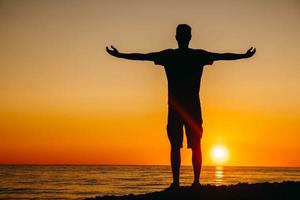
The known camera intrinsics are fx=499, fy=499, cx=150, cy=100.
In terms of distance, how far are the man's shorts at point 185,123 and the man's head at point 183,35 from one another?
45.2 inches

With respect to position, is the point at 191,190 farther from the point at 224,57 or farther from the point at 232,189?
the point at 224,57

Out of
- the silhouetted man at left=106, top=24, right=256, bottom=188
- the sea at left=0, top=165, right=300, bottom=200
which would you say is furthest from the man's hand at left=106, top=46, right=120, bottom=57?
the sea at left=0, top=165, right=300, bottom=200

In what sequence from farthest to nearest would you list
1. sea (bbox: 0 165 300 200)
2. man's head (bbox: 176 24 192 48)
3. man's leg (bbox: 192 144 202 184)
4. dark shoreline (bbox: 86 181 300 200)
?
sea (bbox: 0 165 300 200), man's leg (bbox: 192 144 202 184), man's head (bbox: 176 24 192 48), dark shoreline (bbox: 86 181 300 200)

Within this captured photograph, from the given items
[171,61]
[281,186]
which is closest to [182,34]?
[171,61]

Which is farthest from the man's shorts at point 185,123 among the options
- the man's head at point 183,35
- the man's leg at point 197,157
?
the man's head at point 183,35

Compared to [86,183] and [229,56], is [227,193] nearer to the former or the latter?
[229,56]

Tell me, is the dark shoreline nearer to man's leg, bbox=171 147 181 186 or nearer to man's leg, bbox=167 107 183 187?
man's leg, bbox=171 147 181 186

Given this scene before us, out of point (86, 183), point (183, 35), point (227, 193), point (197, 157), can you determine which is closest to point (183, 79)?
point (183, 35)

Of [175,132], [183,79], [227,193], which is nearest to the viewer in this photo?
[183,79]

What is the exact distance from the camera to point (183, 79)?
9.29m

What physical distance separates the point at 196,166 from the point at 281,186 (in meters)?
2.24

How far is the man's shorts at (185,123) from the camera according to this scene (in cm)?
936

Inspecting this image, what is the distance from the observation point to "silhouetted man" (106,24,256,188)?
929 cm

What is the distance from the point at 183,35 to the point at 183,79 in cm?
82
